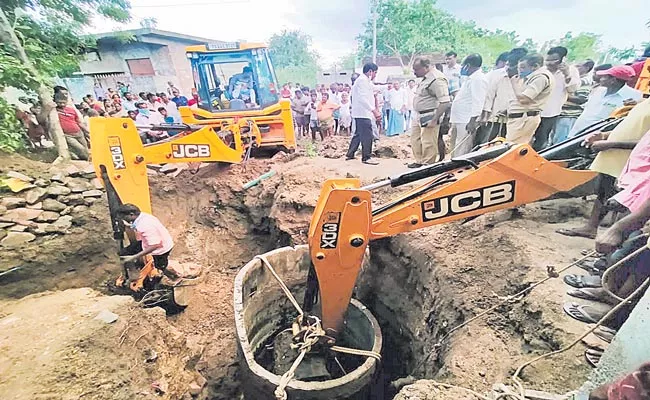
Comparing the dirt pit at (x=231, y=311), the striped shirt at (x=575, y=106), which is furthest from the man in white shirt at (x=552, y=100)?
the dirt pit at (x=231, y=311)

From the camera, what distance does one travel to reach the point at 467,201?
7.84ft

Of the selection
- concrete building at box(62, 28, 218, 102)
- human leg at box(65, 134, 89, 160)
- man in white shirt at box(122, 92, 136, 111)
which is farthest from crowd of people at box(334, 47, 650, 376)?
concrete building at box(62, 28, 218, 102)

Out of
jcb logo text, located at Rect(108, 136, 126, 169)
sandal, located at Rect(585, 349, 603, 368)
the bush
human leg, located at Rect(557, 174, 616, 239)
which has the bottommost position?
sandal, located at Rect(585, 349, 603, 368)

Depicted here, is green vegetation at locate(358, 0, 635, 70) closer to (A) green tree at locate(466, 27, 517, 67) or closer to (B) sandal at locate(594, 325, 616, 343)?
(A) green tree at locate(466, 27, 517, 67)

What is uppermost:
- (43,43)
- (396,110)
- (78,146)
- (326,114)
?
(43,43)

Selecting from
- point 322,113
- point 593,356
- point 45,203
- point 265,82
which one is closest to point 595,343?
point 593,356

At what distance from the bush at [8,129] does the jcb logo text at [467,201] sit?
5.55 m

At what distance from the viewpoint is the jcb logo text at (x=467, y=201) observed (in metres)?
2.36

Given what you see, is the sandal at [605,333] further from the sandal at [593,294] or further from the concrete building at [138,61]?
the concrete building at [138,61]

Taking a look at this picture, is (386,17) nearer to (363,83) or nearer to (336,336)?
(363,83)

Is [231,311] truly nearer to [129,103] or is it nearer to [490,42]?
[129,103]

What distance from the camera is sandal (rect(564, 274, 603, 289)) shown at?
7.47 feet

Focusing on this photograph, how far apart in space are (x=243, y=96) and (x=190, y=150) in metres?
2.80

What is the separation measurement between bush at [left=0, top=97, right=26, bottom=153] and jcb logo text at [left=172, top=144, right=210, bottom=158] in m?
2.50
